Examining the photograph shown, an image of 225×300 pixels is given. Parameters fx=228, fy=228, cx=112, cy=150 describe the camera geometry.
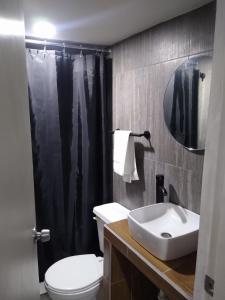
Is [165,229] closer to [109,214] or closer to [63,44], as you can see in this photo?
[109,214]

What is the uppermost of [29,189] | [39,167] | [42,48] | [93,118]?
[42,48]

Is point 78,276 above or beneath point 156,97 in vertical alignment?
beneath

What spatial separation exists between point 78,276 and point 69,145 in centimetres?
110

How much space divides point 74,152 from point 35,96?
0.60 m

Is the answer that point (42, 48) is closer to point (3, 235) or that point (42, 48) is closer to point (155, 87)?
point (155, 87)

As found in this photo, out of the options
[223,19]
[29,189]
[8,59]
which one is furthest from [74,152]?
[223,19]

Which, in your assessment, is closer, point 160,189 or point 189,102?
point 189,102

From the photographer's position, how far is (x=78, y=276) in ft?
5.66

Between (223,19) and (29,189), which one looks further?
(29,189)

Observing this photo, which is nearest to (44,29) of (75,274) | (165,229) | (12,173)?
(12,173)

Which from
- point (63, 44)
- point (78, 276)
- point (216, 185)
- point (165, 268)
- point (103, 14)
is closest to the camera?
point (216, 185)

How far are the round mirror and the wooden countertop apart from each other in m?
0.67

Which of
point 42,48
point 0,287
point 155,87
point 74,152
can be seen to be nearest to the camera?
point 0,287

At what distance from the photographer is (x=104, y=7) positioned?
1.33 meters
